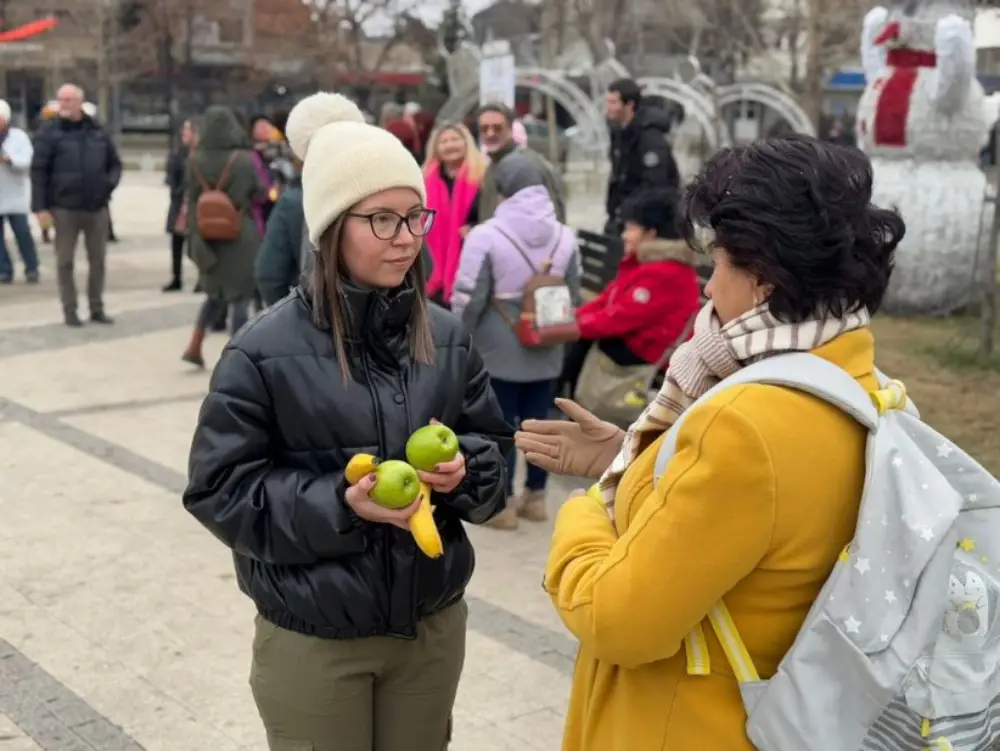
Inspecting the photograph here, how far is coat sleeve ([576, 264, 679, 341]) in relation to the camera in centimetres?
543

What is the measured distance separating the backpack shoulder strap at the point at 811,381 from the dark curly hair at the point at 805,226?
8 centimetres

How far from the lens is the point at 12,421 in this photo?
7461mm

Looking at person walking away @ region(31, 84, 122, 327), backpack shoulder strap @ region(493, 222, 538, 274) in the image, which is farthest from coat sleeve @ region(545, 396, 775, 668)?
person walking away @ region(31, 84, 122, 327)

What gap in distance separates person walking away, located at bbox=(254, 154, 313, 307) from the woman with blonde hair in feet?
2.30

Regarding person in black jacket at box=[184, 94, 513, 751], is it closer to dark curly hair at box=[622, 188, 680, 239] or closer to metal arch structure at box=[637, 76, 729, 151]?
dark curly hair at box=[622, 188, 680, 239]

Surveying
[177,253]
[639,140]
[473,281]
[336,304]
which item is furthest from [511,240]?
[177,253]

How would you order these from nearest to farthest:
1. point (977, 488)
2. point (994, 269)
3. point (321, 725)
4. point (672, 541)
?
point (672, 541) → point (977, 488) → point (321, 725) → point (994, 269)

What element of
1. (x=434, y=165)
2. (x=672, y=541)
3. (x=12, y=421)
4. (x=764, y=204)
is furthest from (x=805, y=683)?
(x=12, y=421)

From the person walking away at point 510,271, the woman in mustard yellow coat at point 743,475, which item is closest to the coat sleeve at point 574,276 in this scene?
the person walking away at point 510,271

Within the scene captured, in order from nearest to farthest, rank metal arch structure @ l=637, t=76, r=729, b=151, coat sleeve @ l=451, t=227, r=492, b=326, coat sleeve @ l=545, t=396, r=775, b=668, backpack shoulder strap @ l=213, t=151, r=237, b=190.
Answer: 1. coat sleeve @ l=545, t=396, r=775, b=668
2. coat sleeve @ l=451, t=227, r=492, b=326
3. backpack shoulder strap @ l=213, t=151, r=237, b=190
4. metal arch structure @ l=637, t=76, r=729, b=151

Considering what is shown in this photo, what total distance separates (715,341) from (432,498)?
0.80 m

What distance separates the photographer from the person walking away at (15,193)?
12844mm

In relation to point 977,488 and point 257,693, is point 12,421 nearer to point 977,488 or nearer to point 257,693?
point 257,693

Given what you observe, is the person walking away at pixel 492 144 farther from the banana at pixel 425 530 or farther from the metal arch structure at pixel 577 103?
the metal arch structure at pixel 577 103
